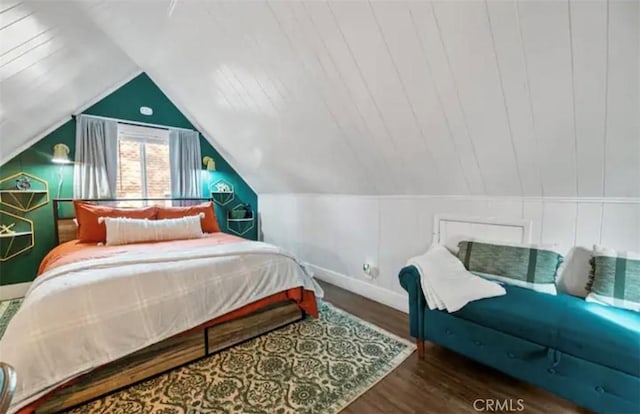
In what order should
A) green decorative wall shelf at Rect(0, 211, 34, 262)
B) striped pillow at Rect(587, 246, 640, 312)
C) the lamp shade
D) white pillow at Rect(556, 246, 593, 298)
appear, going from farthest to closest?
the lamp shade
green decorative wall shelf at Rect(0, 211, 34, 262)
white pillow at Rect(556, 246, 593, 298)
striped pillow at Rect(587, 246, 640, 312)

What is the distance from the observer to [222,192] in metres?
4.64

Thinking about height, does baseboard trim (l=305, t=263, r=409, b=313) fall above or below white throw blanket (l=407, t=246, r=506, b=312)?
below

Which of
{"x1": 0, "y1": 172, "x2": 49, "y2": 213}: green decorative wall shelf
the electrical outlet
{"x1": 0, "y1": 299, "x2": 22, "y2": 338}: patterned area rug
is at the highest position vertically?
{"x1": 0, "y1": 172, "x2": 49, "y2": 213}: green decorative wall shelf

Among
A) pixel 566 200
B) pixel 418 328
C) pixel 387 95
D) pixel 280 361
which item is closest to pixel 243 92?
pixel 387 95

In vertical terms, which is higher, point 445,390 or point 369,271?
point 369,271

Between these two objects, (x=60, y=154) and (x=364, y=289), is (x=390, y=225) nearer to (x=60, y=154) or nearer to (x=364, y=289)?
(x=364, y=289)

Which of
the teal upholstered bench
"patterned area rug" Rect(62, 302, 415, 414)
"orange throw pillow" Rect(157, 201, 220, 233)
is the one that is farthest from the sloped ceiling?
"patterned area rug" Rect(62, 302, 415, 414)

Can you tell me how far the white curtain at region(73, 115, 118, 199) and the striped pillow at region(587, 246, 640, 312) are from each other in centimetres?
473

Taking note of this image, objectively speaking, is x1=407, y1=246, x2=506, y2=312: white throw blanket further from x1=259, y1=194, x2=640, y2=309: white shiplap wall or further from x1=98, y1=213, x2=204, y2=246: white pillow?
x1=98, y1=213, x2=204, y2=246: white pillow

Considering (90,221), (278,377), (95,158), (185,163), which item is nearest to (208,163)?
(185,163)

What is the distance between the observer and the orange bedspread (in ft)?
7.31

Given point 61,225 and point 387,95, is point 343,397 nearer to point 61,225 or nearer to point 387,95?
point 387,95

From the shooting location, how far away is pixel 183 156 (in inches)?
165

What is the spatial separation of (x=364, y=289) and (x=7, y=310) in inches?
143
